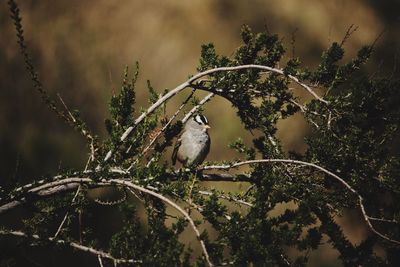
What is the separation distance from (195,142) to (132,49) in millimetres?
3122

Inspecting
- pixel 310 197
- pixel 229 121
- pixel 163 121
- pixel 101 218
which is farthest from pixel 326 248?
pixel 310 197

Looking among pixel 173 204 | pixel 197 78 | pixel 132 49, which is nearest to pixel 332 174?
pixel 173 204

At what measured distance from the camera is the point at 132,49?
262 inches

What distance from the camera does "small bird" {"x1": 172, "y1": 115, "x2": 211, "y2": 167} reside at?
13.0 ft

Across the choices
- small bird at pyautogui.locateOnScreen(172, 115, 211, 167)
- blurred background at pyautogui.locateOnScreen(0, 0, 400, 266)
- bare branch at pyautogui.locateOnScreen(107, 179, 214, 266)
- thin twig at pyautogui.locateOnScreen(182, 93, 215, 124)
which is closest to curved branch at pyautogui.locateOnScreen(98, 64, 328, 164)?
thin twig at pyautogui.locateOnScreen(182, 93, 215, 124)

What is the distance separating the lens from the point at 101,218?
241 inches

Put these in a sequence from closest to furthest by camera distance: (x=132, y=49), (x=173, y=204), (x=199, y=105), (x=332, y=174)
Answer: (x=173, y=204) → (x=332, y=174) → (x=199, y=105) → (x=132, y=49)

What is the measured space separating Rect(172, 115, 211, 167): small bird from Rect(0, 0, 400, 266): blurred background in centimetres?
240

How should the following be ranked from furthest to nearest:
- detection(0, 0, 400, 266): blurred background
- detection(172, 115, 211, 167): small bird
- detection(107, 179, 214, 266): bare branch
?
detection(0, 0, 400, 266): blurred background < detection(172, 115, 211, 167): small bird < detection(107, 179, 214, 266): bare branch

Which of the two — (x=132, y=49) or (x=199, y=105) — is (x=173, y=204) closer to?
(x=199, y=105)

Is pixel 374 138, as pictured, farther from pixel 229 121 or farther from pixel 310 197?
pixel 229 121

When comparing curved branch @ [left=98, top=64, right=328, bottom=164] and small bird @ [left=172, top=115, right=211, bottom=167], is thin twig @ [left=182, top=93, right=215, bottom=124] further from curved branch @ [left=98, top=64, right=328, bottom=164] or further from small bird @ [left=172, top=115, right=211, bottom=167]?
small bird @ [left=172, top=115, right=211, bottom=167]

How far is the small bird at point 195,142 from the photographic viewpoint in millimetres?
3973

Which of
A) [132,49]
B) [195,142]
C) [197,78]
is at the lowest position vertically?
[197,78]
